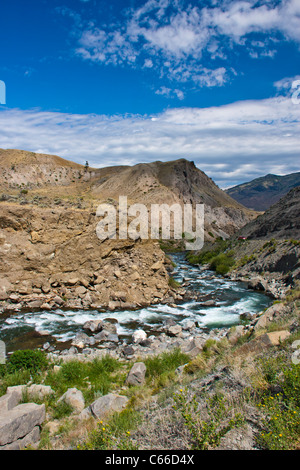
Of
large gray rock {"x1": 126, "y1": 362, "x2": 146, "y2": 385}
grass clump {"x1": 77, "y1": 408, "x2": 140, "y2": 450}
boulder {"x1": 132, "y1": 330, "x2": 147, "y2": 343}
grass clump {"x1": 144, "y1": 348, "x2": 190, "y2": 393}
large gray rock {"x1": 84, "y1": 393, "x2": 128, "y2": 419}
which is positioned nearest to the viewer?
grass clump {"x1": 77, "y1": 408, "x2": 140, "y2": 450}

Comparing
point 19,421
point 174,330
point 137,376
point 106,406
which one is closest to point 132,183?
point 174,330

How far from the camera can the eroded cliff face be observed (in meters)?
18.4

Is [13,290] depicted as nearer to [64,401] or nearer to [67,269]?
[67,269]

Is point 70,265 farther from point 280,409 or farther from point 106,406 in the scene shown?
point 280,409

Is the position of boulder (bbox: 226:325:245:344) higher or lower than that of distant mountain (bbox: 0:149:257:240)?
lower

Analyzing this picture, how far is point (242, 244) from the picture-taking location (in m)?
38.0

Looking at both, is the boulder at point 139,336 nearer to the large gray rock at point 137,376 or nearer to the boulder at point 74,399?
the large gray rock at point 137,376

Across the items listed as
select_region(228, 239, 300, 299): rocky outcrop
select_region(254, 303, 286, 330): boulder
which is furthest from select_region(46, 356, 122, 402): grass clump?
select_region(228, 239, 300, 299): rocky outcrop

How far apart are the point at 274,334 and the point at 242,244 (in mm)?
31759

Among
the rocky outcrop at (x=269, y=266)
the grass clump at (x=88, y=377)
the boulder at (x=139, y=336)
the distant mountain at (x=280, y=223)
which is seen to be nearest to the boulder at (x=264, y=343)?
the grass clump at (x=88, y=377)

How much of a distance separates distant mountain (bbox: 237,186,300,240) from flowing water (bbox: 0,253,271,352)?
1428cm

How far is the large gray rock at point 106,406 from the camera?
622cm

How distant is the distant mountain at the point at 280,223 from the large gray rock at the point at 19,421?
31589mm

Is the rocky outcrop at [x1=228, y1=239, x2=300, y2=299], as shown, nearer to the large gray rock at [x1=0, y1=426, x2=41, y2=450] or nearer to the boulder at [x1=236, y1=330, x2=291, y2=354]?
the boulder at [x1=236, y1=330, x2=291, y2=354]
